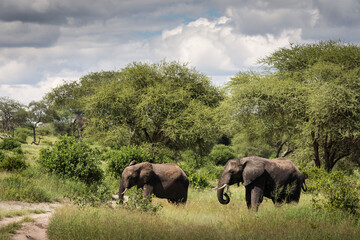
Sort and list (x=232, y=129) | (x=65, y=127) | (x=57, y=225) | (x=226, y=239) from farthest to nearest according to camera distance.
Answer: (x=65, y=127), (x=232, y=129), (x=57, y=225), (x=226, y=239)

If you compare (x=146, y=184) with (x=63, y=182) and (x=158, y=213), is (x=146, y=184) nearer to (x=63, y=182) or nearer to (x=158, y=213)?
(x=158, y=213)

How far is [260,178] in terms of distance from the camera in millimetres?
12125

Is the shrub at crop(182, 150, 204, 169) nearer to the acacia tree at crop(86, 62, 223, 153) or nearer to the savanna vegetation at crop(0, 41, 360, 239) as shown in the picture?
the savanna vegetation at crop(0, 41, 360, 239)

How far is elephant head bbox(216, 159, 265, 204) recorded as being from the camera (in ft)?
39.2

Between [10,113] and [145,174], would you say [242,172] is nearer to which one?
[145,174]

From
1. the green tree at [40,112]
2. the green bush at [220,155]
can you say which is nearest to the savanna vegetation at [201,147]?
the green bush at [220,155]

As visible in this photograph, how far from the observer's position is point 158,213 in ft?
34.9

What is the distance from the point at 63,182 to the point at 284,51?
2088 centimetres

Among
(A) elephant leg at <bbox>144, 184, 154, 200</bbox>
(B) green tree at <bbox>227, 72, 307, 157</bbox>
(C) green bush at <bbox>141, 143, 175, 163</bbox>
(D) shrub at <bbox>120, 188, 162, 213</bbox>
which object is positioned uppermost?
(B) green tree at <bbox>227, 72, 307, 157</bbox>

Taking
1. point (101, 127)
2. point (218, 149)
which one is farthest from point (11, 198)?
point (218, 149)

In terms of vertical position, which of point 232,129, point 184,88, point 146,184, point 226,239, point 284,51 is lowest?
point 226,239

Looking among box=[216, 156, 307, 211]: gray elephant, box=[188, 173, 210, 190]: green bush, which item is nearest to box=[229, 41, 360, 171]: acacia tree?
box=[188, 173, 210, 190]: green bush

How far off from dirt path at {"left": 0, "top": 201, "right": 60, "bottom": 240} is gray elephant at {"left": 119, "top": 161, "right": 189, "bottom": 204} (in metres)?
2.54

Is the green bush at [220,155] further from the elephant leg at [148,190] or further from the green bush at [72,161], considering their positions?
the elephant leg at [148,190]
